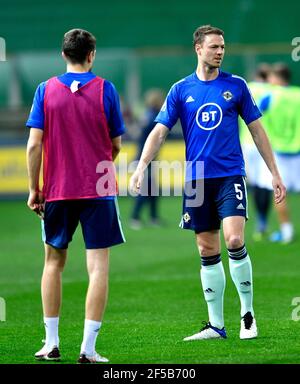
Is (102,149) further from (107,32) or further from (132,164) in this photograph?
(107,32)

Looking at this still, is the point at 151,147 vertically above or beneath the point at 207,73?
beneath

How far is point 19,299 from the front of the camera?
11.4 meters

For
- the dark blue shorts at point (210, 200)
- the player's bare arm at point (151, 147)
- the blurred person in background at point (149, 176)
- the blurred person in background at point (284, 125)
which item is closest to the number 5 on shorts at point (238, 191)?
the dark blue shorts at point (210, 200)

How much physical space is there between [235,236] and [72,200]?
58.8 inches

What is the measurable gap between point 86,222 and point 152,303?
3.47 meters

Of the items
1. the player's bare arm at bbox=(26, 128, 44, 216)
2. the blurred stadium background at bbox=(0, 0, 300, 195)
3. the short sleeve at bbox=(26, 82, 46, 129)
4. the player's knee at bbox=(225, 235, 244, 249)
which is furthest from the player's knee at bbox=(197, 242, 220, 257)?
the blurred stadium background at bbox=(0, 0, 300, 195)

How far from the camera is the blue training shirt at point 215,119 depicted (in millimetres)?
8453

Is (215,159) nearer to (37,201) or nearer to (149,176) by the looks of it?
(37,201)

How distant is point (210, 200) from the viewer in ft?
28.1

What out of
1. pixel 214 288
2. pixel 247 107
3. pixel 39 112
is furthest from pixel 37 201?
pixel 247 107

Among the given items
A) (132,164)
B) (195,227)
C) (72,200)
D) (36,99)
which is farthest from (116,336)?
(132,164)

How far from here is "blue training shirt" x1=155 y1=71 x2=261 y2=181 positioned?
845 centimetres

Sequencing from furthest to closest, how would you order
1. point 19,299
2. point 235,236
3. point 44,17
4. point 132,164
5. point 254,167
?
point 44,17 → point 132,164 → point 254,167 → point 19,299 → point 235,236

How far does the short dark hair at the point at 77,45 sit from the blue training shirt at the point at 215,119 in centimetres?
128
